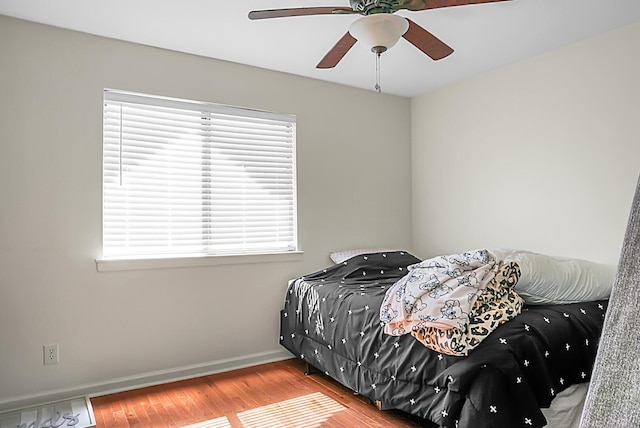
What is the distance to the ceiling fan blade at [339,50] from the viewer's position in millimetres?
2451

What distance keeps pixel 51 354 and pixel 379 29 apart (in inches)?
113

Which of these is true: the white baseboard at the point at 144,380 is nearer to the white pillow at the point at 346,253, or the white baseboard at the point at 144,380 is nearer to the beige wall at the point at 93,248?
the beige wall at the point at 93,248

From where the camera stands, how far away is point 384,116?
4.65 metres

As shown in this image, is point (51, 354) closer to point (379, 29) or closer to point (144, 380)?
point (144, 380)

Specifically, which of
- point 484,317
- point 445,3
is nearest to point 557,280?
point 484,317

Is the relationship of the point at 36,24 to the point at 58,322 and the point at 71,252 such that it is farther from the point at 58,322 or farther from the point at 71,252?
the point at 58,322

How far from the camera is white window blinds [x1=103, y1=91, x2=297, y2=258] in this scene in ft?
10.9

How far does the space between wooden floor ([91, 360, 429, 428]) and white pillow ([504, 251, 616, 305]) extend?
1.00m

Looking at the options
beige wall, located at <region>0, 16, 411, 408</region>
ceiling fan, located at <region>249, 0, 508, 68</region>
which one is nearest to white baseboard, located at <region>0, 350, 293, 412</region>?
beige wall, located at <region>0, 16, 411, 408</region>

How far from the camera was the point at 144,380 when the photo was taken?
329cm

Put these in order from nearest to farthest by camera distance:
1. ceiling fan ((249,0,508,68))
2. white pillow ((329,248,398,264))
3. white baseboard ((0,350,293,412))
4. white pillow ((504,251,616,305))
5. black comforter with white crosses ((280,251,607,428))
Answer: black comforter with white crosses ((280,251,607,428))
ceiling fan ((249,0,508,68))
white pillow ((504,251,616,305))
white baseboard ((0,350,293,412))
white pillow ((329,248,398,264))

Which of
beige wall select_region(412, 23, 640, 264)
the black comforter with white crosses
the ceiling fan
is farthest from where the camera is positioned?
beige wall select_region(412, 23, 640, 264)

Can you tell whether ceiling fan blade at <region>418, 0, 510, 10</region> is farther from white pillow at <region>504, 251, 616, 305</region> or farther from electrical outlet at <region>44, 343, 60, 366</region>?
electrical outlet at <region>44, 343, 60, 366</region>

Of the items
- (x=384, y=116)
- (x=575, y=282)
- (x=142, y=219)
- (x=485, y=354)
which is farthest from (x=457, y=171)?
(x=142, y=219)
